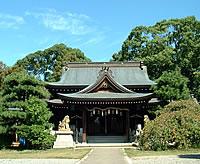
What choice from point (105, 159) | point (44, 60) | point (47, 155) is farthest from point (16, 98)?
point (44, 60)

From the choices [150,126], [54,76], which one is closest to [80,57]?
[54,76]

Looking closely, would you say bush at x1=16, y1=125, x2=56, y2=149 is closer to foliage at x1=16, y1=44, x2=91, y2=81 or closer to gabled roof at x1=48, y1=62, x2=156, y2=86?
gabled roof at x1=48, y1=62, x2=156, y2=86

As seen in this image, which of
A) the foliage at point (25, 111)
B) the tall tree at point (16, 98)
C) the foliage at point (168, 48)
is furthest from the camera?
the foliage at point (168, 48)

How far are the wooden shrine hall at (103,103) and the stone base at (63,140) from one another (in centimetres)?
181

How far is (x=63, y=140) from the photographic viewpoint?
1681cm

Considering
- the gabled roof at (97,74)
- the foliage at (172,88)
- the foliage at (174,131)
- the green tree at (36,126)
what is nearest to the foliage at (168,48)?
the gabled roof at (97,74)

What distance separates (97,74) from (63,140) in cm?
1236

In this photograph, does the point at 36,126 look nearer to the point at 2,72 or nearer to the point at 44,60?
the point at 2,72

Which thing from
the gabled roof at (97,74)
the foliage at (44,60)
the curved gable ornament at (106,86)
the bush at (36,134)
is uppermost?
the foliage at (44,60)

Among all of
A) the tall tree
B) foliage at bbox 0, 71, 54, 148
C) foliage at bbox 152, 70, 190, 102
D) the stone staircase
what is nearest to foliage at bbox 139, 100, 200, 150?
foliage at bbox 152, 70, 190, 102

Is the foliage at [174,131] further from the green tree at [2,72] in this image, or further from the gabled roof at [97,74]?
the green tree at [2,72]

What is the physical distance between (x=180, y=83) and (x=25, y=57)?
44584 mm

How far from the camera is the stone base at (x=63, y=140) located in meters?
16.6

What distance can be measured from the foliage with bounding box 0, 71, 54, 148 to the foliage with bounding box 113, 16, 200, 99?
67.5 feet
